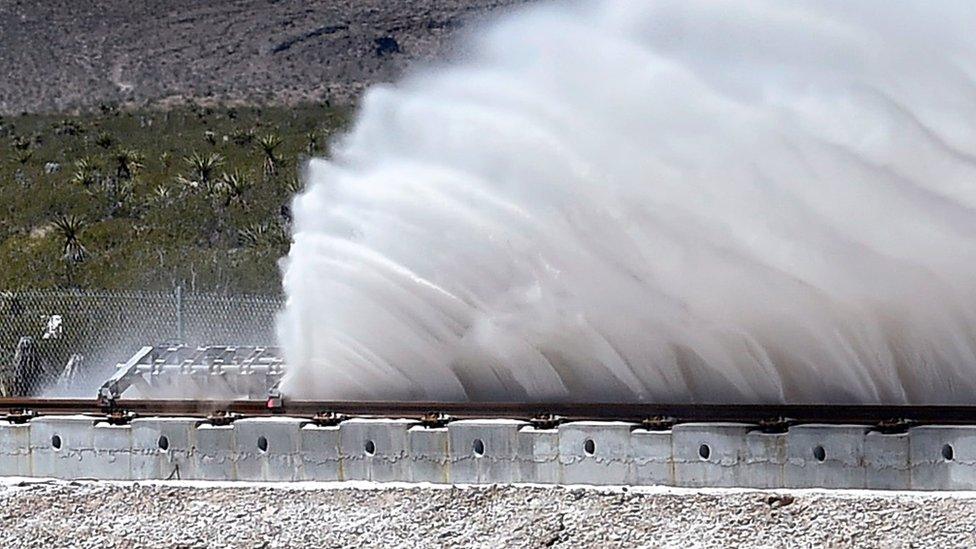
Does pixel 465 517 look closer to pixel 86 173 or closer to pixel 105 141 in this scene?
pixel 86 173

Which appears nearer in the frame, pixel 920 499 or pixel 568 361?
pixel 920 499

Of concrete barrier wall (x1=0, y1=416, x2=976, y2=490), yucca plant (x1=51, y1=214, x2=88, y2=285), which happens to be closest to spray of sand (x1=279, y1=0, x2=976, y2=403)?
concrete barrier wall (x1=0, y1=416, x2=976, y2=490)

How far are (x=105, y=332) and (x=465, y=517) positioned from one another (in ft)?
31.8

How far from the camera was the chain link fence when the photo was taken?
58.4ft

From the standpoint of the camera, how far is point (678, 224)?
40.5ft

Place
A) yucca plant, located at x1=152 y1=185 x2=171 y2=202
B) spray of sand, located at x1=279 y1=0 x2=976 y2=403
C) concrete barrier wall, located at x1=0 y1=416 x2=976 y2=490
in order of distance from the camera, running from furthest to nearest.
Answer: yucca plant, located at x1=152 y1=185 x2=171 y2=202
spray of sand, located at x1=279 y1=0 x2=976 y2=403
concrete barrier wall, located at x1=0 y1=416 x2=976 y2=490

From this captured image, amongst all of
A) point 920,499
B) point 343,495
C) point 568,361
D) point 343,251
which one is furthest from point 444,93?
point 920,499

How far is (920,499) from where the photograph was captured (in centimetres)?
1102

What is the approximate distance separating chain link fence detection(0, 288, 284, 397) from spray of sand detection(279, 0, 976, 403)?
15.1 feet

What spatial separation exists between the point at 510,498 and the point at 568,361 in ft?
5.96

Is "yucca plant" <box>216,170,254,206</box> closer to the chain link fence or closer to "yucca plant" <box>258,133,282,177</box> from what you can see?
"yucca plant" <box>258,133,282,177</box>

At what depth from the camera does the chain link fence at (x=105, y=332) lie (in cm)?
1781

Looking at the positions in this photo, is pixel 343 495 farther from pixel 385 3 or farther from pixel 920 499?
pixel 385 3

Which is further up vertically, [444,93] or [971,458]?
[444,93]
